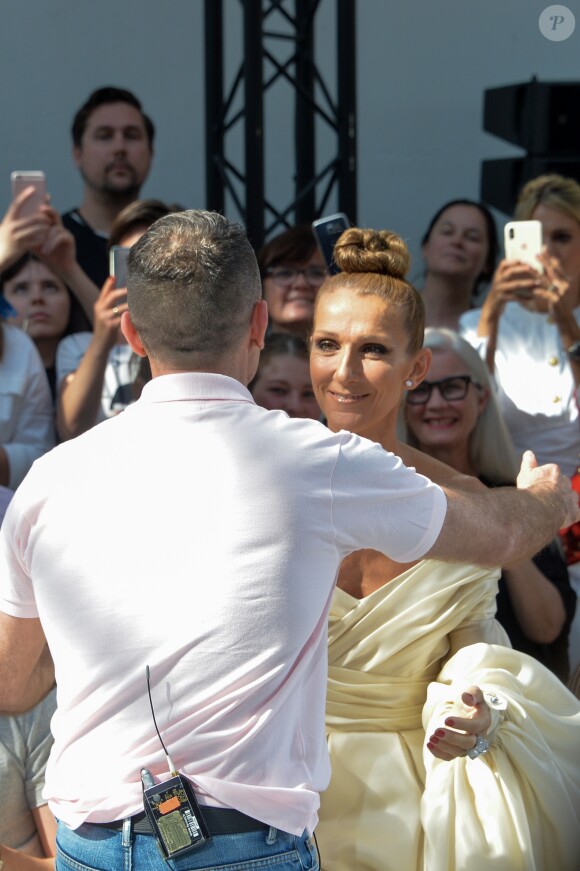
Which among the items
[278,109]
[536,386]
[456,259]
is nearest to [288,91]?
[278,109]

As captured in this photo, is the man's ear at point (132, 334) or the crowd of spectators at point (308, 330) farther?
the crowd of spectators at point (308, 330)

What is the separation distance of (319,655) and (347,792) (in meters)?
0.81

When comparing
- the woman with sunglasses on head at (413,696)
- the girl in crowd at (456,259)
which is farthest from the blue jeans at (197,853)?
the girl in crowd at (456,259)

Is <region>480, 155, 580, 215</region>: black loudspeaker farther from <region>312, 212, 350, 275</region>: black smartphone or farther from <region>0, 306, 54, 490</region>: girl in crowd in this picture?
<region>0, 306, 54, 490</region>: girl in crowd

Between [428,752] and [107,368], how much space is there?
2.07m

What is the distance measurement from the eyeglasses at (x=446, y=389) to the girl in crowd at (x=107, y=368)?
32.3 inches

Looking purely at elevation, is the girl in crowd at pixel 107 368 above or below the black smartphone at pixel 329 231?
Result: below

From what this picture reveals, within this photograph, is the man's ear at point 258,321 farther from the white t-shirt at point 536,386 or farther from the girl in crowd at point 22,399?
the white t-shirt at point 536,386

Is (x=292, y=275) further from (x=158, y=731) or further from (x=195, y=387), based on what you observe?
(x=158, y=731)

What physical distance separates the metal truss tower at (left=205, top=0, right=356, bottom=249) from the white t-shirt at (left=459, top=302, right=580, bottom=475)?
3.59 ft

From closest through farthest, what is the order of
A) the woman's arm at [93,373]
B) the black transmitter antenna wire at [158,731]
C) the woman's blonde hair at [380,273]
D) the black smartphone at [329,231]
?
the black transmitter antenna wire at [158,731] < the woman's blonde hair at [380,273] < the black smartphone at [329,231] < the woman's arm at [93,373]

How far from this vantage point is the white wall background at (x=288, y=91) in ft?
17.0

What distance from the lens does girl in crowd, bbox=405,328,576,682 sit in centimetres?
340

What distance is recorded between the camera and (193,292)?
1616 mm
